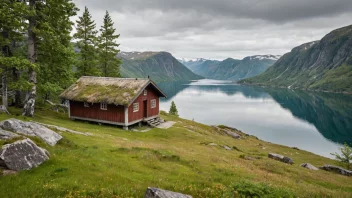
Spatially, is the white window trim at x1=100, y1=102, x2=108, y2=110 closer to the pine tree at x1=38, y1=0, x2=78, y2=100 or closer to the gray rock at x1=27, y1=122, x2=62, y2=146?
the pine tree at x1=38, y1=0, x2=78, y2=100

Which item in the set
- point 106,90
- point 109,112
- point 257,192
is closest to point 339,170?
point 257,192

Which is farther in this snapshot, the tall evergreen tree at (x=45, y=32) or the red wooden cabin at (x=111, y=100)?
the red wooden cabin at (x=111, y=100)

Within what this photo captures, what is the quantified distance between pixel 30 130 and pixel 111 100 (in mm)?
19556

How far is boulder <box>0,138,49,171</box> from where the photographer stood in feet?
A: 41.0

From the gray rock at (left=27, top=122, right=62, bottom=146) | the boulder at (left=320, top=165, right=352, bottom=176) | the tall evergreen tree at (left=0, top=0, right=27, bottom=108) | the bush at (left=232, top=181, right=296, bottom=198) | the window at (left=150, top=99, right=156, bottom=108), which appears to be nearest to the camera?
the bush at (left=232, top=181, right=296, bottom=198)

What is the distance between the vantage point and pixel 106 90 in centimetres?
4109

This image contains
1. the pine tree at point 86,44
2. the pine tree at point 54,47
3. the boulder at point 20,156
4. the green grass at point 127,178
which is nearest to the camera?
the green grass at point 127,178

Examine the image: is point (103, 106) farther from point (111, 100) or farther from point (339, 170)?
point (339, 170)

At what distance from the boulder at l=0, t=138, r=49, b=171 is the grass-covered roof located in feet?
78.9

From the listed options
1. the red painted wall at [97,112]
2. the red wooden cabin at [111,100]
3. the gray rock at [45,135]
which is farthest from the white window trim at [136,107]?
the gray rock at [45,135]

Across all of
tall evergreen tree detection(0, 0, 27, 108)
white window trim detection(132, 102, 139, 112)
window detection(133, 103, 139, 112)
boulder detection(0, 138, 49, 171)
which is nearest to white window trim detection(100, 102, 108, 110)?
white window trim detection(132, 102, 139, 112)

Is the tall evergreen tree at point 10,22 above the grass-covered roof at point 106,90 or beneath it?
above

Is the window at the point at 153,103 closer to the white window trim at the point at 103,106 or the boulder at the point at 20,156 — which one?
the white window trim at the point at 103,106

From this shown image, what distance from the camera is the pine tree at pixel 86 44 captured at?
55678 millimetres
